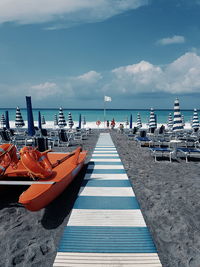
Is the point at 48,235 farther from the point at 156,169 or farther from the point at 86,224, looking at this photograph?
the point at 156,169

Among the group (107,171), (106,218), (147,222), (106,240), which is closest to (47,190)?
(106,218)

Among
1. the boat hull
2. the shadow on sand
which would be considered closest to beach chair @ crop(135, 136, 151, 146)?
the boat hull

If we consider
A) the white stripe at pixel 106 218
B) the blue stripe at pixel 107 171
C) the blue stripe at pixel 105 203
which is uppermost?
the blue stripe at pixel 107 171

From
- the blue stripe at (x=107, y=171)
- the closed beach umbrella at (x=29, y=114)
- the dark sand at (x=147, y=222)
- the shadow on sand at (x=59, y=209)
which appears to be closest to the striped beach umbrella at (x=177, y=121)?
the dark sand at (x=147, y=222)

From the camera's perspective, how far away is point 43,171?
172 inches

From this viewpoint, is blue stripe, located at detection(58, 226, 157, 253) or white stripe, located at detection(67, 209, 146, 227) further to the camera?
white stripe, located at detection(67, 209, 146, 227)

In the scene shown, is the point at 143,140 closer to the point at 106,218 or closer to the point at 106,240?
the point at 106,218

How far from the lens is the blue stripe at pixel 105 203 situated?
4.09 metres

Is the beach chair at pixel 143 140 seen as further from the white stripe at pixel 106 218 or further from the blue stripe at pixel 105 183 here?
the white stripe at pixel 106 218

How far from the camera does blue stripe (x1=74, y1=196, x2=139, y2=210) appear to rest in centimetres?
409

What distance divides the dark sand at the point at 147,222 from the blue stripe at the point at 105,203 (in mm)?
196

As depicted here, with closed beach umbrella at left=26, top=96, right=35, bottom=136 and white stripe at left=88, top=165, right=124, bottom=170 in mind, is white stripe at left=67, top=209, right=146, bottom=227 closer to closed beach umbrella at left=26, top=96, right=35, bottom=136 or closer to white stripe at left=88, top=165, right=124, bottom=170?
white stripe at left=88, top=165, right=124, bottom=170

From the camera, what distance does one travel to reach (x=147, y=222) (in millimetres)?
3562

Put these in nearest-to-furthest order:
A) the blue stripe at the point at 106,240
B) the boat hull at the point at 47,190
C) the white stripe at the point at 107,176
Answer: the blue stripe at the point at 106,240
the boat hull at the point at 47,190
the white stripe at the point at 107,176
